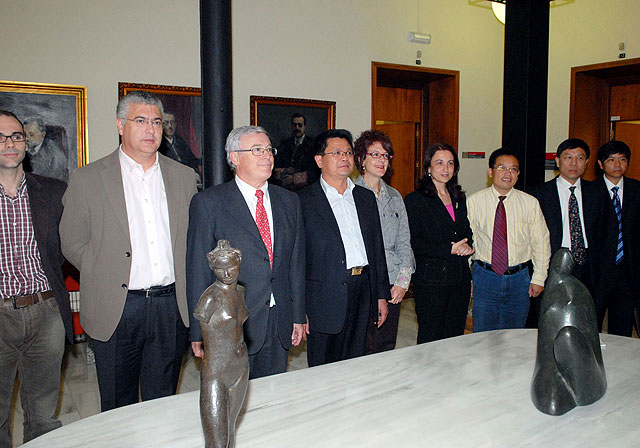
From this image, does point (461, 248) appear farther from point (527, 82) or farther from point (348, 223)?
point (527, 82)

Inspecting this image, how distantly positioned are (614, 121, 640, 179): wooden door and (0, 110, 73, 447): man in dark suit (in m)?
7.52

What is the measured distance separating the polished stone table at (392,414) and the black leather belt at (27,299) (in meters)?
1.20

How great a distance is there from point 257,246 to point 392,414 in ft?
3.93

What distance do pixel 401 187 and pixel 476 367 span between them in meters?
5.75

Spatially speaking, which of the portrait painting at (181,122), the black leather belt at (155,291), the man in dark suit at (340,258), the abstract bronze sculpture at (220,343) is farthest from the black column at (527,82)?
the abstract bronze sculpture at (220,343)

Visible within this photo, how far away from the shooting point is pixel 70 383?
13.9 feet

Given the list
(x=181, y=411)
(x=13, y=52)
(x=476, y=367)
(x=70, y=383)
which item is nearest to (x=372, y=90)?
(x=13, y=52)

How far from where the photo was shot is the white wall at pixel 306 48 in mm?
4941

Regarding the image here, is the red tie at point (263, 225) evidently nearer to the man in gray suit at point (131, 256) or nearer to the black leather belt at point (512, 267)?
the man in gray suit at point (131, 256)

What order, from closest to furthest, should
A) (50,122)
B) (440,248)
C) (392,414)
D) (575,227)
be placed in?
1. (392,414)
2. (440,248)
3. (575,227)
4. (50,122)

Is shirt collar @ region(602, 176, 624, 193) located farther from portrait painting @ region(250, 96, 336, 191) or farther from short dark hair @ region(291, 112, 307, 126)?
short dark hair @ region(291, 112, 307, 126)

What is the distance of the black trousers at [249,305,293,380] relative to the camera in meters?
2.72

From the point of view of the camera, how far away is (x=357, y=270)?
318 centimetres

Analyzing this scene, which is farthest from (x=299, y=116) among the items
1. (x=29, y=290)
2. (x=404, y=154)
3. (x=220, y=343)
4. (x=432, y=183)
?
(x=220, y=343)
